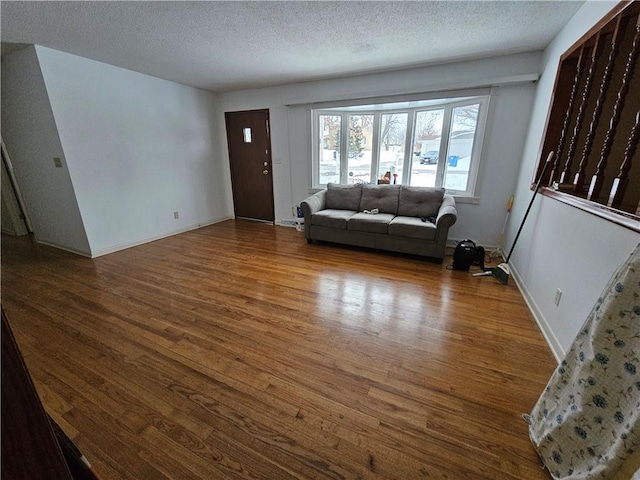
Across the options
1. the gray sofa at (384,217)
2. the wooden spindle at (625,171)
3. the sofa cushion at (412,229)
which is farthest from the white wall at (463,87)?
the wooden spindle at (625,171)

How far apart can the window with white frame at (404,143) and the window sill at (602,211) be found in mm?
1707

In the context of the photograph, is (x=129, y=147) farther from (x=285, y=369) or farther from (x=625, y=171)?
(x=625, y=171)

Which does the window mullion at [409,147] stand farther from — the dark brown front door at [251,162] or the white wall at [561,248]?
the dark brown front door at [251,162]

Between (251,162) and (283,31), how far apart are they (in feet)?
9.22

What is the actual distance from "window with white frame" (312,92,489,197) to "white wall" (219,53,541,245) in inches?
6.5

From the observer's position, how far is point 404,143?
400 centimetres

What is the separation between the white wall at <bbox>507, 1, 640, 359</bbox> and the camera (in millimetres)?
1479

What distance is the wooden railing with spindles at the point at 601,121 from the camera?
5.00ft

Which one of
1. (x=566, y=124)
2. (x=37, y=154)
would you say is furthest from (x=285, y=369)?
(x=37, y=154)

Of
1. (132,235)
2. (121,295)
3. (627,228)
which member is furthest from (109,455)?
(132,235)

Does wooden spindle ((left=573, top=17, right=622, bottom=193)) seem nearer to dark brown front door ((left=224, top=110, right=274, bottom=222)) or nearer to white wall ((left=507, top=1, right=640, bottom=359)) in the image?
white wall ((left=507, top=1, right=640, bottom=359))

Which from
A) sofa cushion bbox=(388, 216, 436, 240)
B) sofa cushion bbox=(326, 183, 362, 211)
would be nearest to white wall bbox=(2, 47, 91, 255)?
sofa cushion bbox=(326, 183, 362, 211)

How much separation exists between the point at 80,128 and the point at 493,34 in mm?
4693

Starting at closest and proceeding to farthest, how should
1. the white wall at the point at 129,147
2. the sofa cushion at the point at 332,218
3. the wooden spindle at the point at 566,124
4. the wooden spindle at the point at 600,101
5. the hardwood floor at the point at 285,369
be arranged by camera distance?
the hardwood floor at the point at 285,369, the wooden spindle at the point at 600,101, the wooden spindle at the point at 566,124, the white wall at the point at 129,147, the sofa cushion at the point at 332,218
